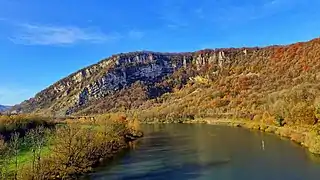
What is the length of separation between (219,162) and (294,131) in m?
26.2

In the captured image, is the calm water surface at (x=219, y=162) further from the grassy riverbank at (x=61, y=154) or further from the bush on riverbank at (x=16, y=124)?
the bush on riverbank at (x=16, y=124)

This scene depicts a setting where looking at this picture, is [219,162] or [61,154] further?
[219,162]

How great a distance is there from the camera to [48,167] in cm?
3944

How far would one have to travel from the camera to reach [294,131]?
66812 mm

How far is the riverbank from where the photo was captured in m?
50.5

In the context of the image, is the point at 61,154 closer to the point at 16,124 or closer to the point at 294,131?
the point at 16,124

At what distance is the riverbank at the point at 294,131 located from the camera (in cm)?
5049

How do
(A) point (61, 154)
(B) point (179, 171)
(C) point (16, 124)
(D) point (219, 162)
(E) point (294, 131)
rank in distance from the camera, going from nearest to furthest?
(B) point (179, 171), (A) point (61, 154), (D) point (219, 162), (E) point (294, 131), (C) point (16, 124)

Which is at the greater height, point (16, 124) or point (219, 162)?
point (16, 124)

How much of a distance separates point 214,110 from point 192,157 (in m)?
86.5

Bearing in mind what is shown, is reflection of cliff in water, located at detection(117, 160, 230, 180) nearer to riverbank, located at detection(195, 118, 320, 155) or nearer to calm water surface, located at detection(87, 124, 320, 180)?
calm water surface, located at detection(87, 124, 320, 180)

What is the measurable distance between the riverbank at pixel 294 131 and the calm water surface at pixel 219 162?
1.49 m

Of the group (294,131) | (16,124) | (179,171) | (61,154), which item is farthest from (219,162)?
(16,124)

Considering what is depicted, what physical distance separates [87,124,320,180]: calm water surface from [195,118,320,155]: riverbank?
4.88 ft
